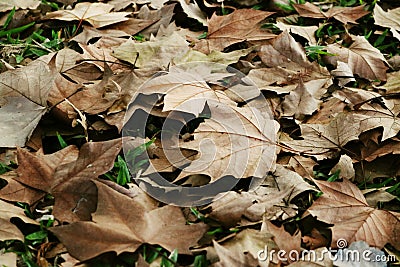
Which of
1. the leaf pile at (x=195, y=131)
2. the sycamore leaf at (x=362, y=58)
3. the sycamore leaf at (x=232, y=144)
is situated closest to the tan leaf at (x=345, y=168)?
the leaf pile at (x=195, y=131)

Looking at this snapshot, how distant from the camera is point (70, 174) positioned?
1618mm

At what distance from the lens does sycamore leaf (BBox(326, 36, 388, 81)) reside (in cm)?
219

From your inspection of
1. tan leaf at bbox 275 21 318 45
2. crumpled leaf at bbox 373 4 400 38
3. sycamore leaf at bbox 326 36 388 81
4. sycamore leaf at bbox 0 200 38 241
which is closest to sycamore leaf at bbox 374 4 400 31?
crumpled leaf at bbox 373 4 400 38

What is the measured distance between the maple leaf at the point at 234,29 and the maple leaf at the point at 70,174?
769mm

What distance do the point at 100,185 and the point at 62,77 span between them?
0.57 metres

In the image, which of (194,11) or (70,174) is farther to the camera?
(194,11)

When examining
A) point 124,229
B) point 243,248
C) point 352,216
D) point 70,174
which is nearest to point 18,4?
point 70,174

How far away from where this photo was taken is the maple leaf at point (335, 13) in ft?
8.11

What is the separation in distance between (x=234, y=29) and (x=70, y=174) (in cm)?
102

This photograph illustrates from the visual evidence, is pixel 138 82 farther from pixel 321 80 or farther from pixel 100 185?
pixel 321 80

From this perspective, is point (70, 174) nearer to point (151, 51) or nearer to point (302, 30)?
point (151, 51)

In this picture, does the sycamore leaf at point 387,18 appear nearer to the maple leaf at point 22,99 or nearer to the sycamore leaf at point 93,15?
the sycamore leaf at point 93,15

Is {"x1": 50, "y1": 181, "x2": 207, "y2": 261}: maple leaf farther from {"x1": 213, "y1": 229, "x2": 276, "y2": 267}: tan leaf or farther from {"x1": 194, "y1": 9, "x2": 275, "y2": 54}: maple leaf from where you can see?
{"x1": 194, "y1": 9, "x2": 275, "y2": 54}: maple leaf

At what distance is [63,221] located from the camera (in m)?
1.55
